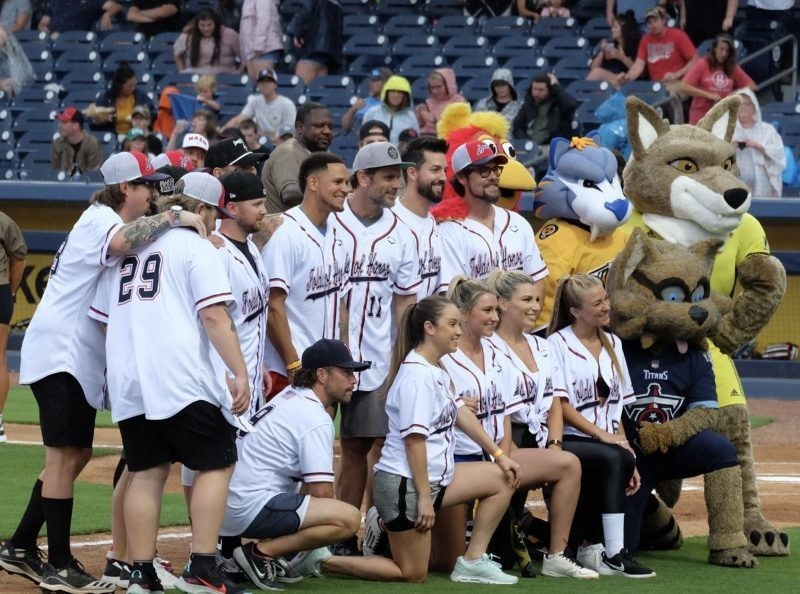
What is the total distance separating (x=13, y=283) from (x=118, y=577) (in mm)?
4607

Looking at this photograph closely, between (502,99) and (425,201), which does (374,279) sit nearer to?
(425,201)

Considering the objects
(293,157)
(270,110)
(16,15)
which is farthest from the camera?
(16,15)

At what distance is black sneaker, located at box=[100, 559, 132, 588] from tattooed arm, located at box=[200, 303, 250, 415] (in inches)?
31.5

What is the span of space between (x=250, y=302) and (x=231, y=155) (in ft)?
5.11

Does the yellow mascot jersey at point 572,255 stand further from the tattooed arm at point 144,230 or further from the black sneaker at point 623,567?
the tattooed arm at point 144,230

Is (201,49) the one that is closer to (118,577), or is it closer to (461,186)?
(461,186)

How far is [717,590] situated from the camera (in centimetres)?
655

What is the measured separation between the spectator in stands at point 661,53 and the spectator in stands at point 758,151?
5.53 feet

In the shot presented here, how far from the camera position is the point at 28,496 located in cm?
870

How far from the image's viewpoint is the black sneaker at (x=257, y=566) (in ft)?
20.7

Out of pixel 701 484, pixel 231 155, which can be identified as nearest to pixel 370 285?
pixel 231 155

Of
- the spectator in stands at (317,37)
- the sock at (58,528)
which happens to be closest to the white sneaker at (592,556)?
the sock at (58,528)

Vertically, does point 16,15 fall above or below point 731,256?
above

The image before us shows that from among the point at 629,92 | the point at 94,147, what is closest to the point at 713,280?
the point at 629,92
